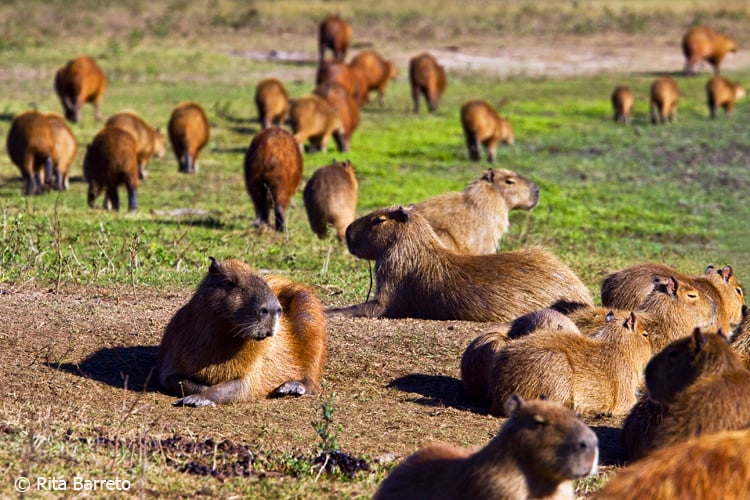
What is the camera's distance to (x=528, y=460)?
3.86m

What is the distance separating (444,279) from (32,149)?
25.4 ft

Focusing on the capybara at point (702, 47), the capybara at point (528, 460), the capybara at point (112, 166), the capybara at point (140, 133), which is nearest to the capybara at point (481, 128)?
the capybara at point (140, 133)

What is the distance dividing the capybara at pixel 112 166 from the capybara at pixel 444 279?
17.3 feet

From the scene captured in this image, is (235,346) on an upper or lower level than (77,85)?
upper

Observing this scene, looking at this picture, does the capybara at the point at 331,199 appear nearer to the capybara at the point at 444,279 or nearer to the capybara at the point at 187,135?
the capybara at the point at 444,279

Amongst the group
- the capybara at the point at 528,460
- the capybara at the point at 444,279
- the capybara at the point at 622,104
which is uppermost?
the capybara at the point at 528,460

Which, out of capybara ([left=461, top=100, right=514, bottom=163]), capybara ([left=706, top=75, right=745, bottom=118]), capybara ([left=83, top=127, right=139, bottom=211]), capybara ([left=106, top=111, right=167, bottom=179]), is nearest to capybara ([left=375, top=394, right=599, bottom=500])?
capybara ([left=83, top=127, right=139, bottom=211])

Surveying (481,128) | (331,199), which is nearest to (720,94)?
(481,128)

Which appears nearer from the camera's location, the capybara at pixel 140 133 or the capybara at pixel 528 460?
the capybara at pixel 528 460

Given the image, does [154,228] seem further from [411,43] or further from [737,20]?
[737,20]

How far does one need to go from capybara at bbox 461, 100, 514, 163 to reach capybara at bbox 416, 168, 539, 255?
7.24m

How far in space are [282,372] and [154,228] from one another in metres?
5.43

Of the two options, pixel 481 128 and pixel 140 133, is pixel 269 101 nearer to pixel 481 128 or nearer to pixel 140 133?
pixel 481 128

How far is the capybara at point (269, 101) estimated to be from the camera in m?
19.9
